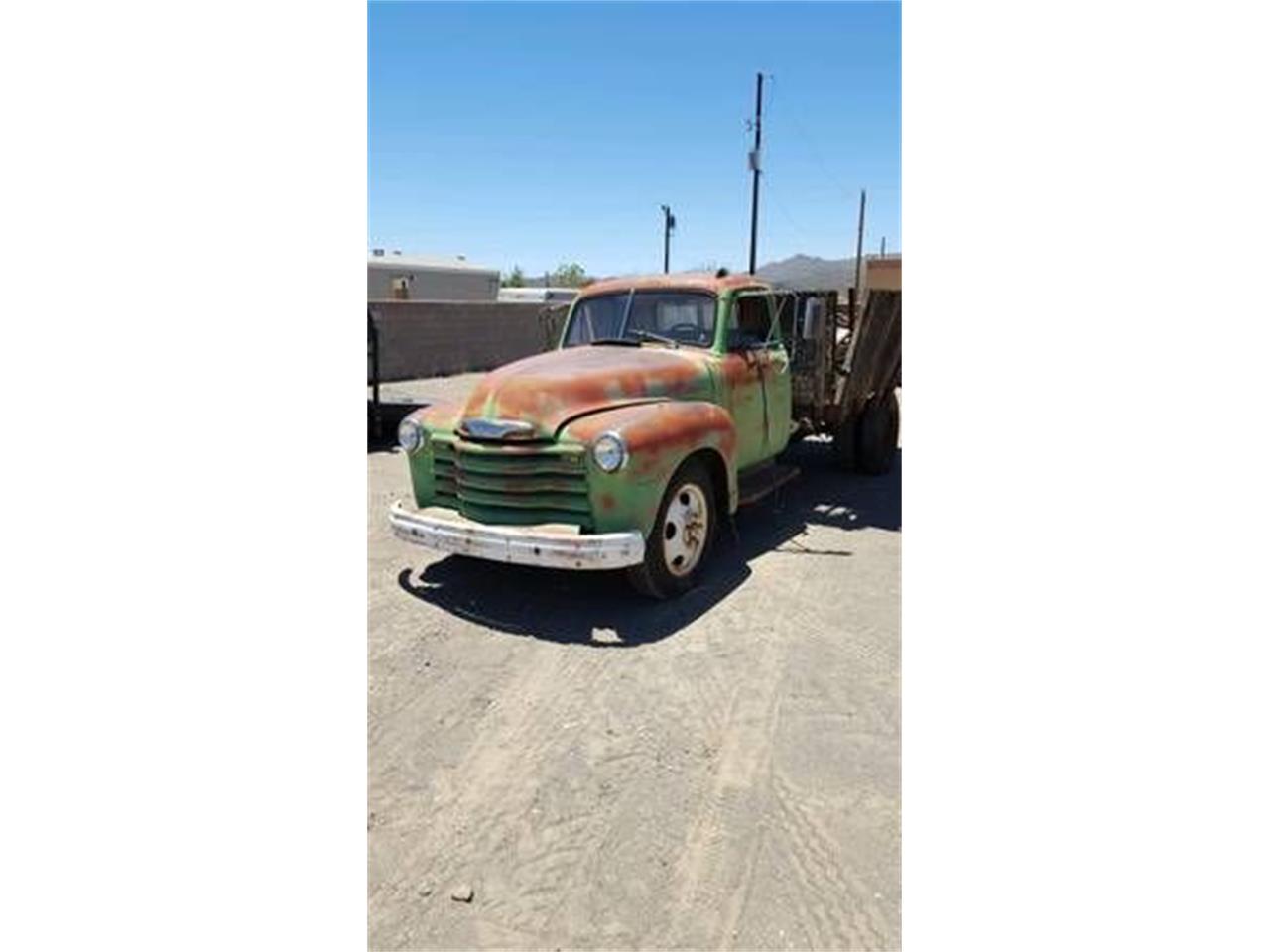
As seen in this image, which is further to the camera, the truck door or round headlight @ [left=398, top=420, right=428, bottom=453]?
the truck door

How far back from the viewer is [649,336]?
20.9 ft

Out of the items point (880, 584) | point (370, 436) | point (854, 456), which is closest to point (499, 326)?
point (370, 436)

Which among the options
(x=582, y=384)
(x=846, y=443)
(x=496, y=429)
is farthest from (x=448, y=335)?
(x=496, y=429)

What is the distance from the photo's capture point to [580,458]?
4.70 metres

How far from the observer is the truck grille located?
475cm

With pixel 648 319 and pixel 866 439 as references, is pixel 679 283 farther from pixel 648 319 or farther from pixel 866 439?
pixel 866 439

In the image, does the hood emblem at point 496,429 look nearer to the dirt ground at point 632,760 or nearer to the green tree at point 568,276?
the dirt ground at point 632,760

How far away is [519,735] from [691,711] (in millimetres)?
755

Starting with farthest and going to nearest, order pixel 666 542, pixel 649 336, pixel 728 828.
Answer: pixel 649 336 < pixel 666 542 < pixel 728 828

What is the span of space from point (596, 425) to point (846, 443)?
4965 mm

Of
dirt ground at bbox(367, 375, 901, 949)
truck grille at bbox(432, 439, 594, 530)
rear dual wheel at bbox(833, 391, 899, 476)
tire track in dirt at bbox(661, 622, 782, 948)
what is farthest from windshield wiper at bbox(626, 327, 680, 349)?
rear dual wheel at bbox(833, 391, 899, 476)

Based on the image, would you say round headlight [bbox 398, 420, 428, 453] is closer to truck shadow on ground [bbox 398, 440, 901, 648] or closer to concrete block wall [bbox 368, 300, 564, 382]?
truck shadow on ground [bbox 398, 440, 901, 648]

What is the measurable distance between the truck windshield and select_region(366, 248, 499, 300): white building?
28.7m

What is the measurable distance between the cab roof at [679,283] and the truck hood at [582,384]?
577 millimetres
